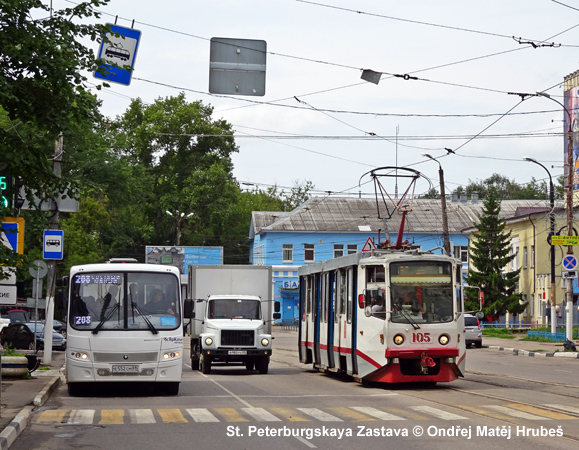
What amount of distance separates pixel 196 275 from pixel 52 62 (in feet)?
52.6

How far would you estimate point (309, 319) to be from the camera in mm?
25547

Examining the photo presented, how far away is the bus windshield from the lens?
59.0 ft

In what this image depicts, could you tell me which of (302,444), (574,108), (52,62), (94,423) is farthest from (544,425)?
(574,108)

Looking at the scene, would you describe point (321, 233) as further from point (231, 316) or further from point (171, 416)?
point (171, 416)

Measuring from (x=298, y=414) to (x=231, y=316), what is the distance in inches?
496

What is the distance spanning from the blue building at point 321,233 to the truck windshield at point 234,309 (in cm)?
5423

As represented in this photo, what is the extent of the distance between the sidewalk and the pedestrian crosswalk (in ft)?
1.37

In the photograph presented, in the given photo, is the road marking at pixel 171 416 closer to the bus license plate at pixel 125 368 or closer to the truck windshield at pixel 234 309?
the bus license plate at pixel 125 368

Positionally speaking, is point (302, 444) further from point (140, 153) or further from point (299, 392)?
point (140, 153)

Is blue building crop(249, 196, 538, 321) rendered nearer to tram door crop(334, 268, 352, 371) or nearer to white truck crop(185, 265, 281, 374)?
white truck crop(185, 265, 281, 374)

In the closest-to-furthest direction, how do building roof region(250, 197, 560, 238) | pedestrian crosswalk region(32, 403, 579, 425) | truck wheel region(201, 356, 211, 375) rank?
pedestrian crosswalk region(32, 403, 579, 425) → truck wheel region(201, 356, 211, 375) → building roof region(250, 197, 560, 238)

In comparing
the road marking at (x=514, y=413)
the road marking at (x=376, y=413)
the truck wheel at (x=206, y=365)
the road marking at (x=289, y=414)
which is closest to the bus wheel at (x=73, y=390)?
the road marking at (x=289, y=414)

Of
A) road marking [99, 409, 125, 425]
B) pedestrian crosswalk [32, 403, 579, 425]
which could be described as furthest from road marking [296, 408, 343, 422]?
road marking [99, 409, 125, 425]

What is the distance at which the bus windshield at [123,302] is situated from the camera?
18.0m
